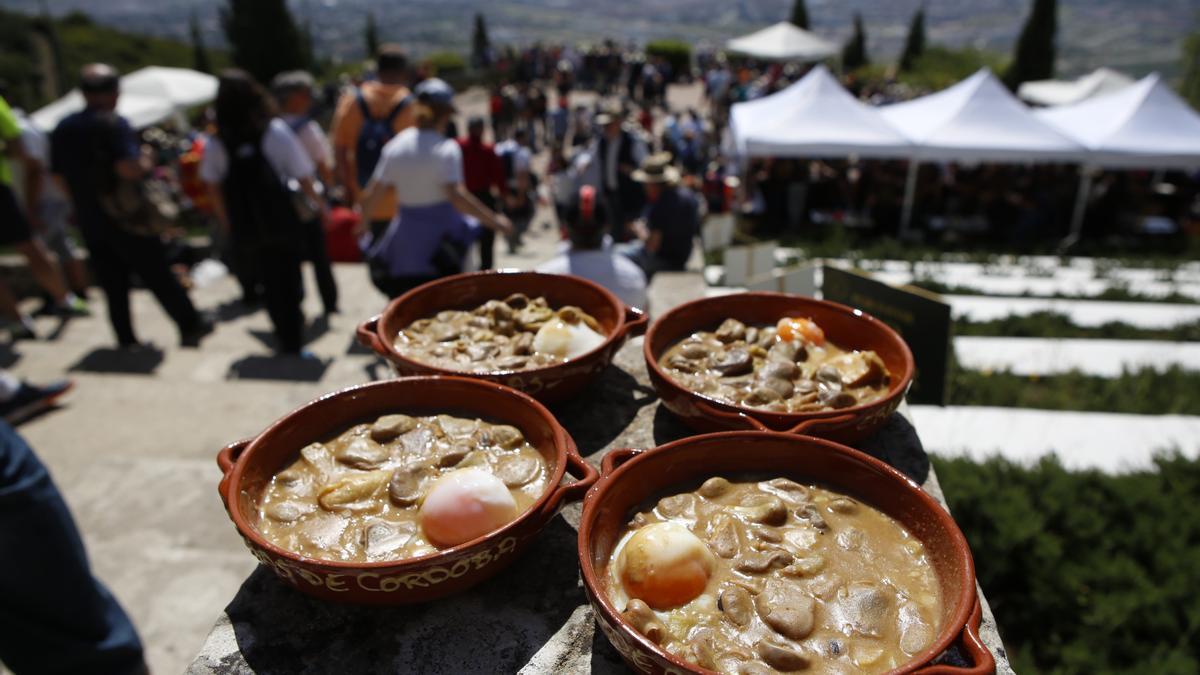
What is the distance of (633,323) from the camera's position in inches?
84.6

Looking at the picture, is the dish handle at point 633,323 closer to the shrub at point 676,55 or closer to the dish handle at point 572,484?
the dish handle at point 572,484

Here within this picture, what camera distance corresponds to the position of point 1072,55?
331 feet

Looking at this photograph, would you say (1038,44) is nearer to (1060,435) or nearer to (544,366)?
(1060,435)

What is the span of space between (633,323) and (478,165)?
180 inches

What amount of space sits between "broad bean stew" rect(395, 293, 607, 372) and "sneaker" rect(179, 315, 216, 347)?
4.76 m

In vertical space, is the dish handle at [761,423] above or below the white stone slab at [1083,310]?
above

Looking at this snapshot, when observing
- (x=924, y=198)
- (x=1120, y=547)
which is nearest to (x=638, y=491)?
(x=1120, y=547)

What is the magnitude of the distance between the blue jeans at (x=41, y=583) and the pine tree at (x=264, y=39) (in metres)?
28.4

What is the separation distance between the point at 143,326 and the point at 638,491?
6.93 metres

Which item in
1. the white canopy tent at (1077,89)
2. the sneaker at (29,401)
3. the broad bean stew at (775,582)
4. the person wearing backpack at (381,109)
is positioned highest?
the person wearing backpack at (381,109)

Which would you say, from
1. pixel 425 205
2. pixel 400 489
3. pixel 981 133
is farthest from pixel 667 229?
pixel 981 133

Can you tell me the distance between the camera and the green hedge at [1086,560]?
114 inches

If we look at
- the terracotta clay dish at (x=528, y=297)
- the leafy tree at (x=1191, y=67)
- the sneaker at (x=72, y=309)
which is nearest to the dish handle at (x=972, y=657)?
the terracotta clay dish at (x=528, y=297)

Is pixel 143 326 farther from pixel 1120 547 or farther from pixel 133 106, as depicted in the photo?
pixel 133 106
